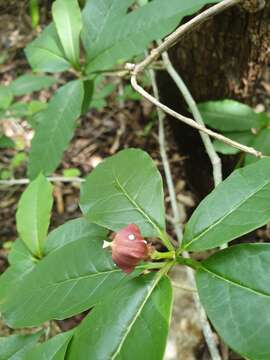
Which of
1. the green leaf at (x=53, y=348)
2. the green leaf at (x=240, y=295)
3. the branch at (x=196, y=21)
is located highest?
the branch at (x=196, y=21)

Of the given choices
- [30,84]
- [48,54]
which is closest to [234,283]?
[48,54]

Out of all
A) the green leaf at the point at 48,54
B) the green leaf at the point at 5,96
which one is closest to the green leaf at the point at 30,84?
the green leaf at the point at 5,96

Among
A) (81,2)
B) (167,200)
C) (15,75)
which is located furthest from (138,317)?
(15,75)

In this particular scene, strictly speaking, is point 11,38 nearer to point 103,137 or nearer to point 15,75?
point 15,75

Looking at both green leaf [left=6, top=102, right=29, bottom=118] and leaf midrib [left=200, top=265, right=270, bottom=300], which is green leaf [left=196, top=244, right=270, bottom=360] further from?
green leaf [left=6, top=102, right=29, bottom=118]

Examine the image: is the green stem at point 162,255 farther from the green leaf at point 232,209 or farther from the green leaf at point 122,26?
the green leaf at point 122,26
